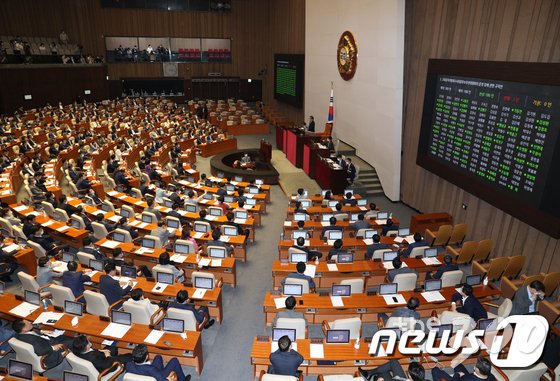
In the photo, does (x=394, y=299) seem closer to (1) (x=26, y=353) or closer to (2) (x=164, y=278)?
(2) (x=164, y=278)

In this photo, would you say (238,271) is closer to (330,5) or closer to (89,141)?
(89,141)

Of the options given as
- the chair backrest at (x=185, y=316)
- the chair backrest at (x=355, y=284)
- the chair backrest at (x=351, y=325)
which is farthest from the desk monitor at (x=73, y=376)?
the chair backrest at (x=355, y=284)

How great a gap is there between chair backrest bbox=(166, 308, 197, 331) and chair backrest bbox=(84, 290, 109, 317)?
4.43ft

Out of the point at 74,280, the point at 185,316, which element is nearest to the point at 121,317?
the point at 185,316

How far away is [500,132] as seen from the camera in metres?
10.4

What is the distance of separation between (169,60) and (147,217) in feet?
92.6

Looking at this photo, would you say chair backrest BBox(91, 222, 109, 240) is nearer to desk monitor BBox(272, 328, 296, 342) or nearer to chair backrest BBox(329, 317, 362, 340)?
desk monitor BBox(272, 328, 296, 342)

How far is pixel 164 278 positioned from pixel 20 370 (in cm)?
312

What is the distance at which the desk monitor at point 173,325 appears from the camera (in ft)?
23.1

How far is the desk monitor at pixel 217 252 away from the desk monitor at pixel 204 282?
142cm

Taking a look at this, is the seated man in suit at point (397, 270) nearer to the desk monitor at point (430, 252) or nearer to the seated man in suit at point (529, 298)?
the desk monitor at point (430, 252)

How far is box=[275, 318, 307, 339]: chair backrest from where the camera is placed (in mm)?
7076

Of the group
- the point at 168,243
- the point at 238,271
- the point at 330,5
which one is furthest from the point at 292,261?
the point at 330,5

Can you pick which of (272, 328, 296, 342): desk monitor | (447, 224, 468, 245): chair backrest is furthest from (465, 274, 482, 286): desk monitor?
(272, 328, 296, 342): desk monitor
